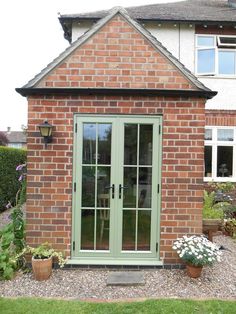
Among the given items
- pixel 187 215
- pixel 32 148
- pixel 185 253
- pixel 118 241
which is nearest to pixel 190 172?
pixel 187 215

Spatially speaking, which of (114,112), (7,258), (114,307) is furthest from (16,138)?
(114,307)

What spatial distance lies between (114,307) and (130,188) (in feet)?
5.70

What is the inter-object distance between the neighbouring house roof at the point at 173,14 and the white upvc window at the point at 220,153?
3669 mm

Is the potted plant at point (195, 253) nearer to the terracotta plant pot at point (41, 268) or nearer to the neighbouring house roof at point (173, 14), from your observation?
the terracotta plant pot at point (41, 268)

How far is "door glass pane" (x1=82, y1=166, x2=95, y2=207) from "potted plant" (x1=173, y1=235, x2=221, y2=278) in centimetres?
144

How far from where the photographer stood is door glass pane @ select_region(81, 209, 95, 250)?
4801mm

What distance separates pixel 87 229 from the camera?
481 centimetres

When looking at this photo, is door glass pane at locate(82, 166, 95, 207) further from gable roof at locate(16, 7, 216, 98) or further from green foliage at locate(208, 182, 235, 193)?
green foliage at locate(208, 182, 235, 193)

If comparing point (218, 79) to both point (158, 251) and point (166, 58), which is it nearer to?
point (166, 58)

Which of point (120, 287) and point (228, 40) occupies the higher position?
point (228, 40)

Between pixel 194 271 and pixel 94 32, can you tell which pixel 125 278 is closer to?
pixel 194 271

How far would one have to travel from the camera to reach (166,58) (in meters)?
4.74

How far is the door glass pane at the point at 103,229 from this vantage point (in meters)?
4.79

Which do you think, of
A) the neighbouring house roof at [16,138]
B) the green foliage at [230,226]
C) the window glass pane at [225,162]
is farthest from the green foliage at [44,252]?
the neighbouring house roof at [16,138]
